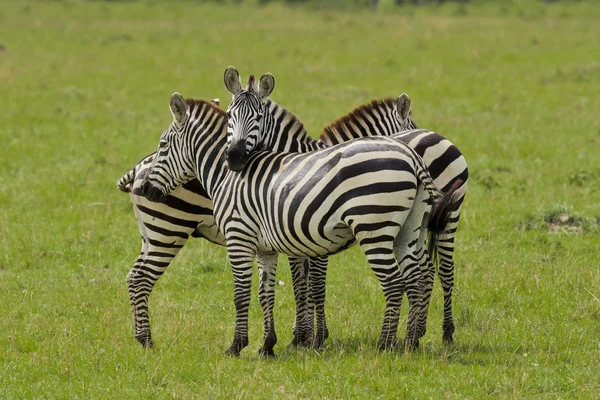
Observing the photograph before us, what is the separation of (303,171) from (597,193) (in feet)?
25.7

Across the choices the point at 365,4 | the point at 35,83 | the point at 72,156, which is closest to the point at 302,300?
the point at 72,156

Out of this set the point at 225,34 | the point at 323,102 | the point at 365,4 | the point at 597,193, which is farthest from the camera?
the point at 365,4

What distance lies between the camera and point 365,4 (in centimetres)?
4691

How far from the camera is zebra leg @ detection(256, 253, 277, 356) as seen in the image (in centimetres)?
793

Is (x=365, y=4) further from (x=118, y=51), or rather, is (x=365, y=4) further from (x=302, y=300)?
(x=302, y=300)

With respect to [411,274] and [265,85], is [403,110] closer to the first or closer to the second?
[265,85]

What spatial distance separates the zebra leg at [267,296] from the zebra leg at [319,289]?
0.47 m

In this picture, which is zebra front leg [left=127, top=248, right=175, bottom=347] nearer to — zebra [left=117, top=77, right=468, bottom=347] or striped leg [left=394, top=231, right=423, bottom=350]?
zebra [left=117, top=77, right=468, bottom=347]

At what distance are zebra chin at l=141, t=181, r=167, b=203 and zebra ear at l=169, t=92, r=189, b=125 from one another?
663 millimetres

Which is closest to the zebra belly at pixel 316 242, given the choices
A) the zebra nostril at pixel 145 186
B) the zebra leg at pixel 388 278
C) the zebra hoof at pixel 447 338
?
the zebra leg at pixel 388 278

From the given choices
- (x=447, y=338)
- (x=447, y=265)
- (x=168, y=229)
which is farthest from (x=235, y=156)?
(x=447, y=338)

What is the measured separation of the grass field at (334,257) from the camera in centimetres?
737

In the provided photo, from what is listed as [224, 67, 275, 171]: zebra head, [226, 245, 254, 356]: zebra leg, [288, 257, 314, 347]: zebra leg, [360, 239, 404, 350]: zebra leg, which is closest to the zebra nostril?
[224, 67, 275, 171]: zebra head

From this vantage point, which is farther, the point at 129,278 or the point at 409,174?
the point at 129,278
